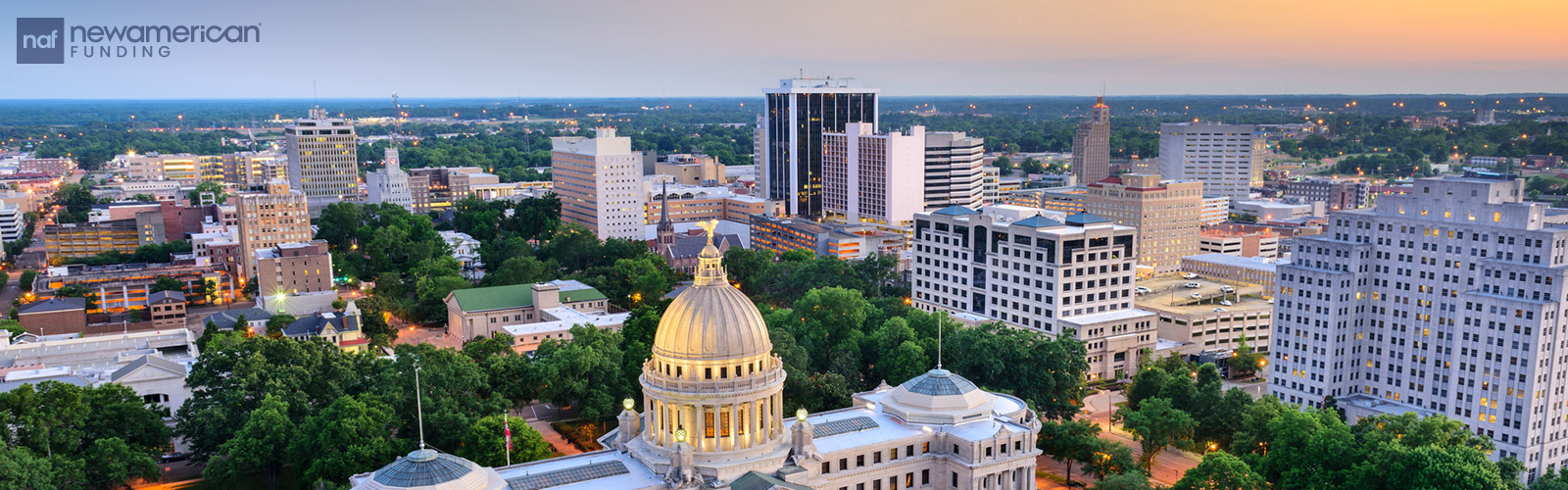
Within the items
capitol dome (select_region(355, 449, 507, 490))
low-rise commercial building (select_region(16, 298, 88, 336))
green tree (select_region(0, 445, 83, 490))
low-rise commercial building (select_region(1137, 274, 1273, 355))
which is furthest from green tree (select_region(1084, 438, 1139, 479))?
low-rise commercial building (select_region(16, 298, 88, 336))

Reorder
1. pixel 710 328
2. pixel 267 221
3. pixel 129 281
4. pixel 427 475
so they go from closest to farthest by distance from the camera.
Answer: pixel 427 475 → pixel 710 328 → pixel 129 281 → pixel 267 221

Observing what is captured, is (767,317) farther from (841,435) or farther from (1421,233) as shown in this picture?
(1421,233)

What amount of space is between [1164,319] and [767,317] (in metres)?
48.0

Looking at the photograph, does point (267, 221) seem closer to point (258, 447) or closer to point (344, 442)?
point (258, 447)

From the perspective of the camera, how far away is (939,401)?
257ft

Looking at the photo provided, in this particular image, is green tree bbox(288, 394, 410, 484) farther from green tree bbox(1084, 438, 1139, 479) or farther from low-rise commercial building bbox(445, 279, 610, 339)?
low-rise commercial building bbox(445, 279, 610, 339)

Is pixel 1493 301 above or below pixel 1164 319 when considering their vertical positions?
above

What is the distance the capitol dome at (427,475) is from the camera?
6019cm

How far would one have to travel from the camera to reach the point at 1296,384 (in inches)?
4168

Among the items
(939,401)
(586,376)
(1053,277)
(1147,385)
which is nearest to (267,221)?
(586,376)

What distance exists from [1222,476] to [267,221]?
146 metres

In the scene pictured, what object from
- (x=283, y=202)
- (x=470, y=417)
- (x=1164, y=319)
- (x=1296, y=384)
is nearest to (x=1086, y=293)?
(x=1164, y=319)

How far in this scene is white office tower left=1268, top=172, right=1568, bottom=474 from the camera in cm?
9200

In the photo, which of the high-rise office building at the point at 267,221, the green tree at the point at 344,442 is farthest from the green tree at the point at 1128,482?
the high-rise office building at the point at 267,221
